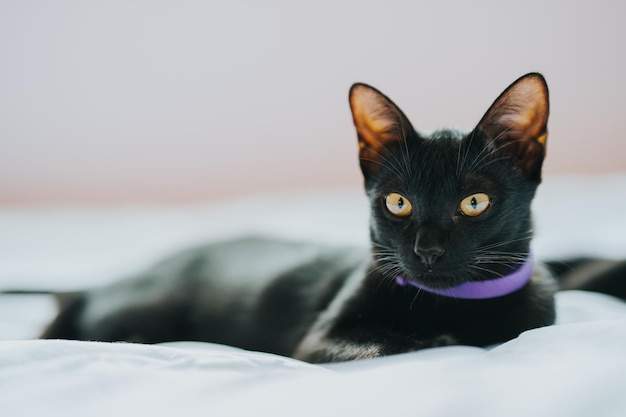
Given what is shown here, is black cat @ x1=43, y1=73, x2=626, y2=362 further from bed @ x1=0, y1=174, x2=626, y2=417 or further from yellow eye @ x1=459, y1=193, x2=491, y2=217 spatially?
bed @ x1=0, y1=174, x2=626, y2=417

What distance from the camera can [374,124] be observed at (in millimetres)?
1084

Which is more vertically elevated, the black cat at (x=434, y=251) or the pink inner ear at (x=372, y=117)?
the pink inner ear at (x=372, y=117)

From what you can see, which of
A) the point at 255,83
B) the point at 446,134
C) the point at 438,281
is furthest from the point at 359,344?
the point at 255,83

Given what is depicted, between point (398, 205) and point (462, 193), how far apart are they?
0.37 ft

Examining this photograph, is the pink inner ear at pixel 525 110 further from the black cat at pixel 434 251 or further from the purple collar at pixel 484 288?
the purple collar at pixel 484 288

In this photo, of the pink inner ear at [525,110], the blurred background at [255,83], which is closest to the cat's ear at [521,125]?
the pink inner ear at [525,110]

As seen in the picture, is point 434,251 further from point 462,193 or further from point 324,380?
point 324,380

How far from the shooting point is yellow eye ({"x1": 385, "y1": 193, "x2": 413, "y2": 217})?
0.96 m

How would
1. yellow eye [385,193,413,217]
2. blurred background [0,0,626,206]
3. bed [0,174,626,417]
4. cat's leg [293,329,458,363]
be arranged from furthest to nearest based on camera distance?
1. blurred background [0,0,626,206]
2. yellow eye [385,193,413,217]
3. cat's leg [293,329,458,363]
4. bed [0,174,626,417]

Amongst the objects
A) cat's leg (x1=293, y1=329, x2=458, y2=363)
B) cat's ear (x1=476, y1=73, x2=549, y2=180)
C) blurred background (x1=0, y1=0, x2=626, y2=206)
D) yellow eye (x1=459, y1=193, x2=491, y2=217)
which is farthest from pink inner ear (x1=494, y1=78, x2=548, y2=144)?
blurred background (x1=0, y1=0, x2=626, y2=206)

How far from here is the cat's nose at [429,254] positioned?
34.3 inches

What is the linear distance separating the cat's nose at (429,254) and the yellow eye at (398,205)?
9 centimetres

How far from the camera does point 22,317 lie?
3.69 ft

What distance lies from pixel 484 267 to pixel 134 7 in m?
1.94
